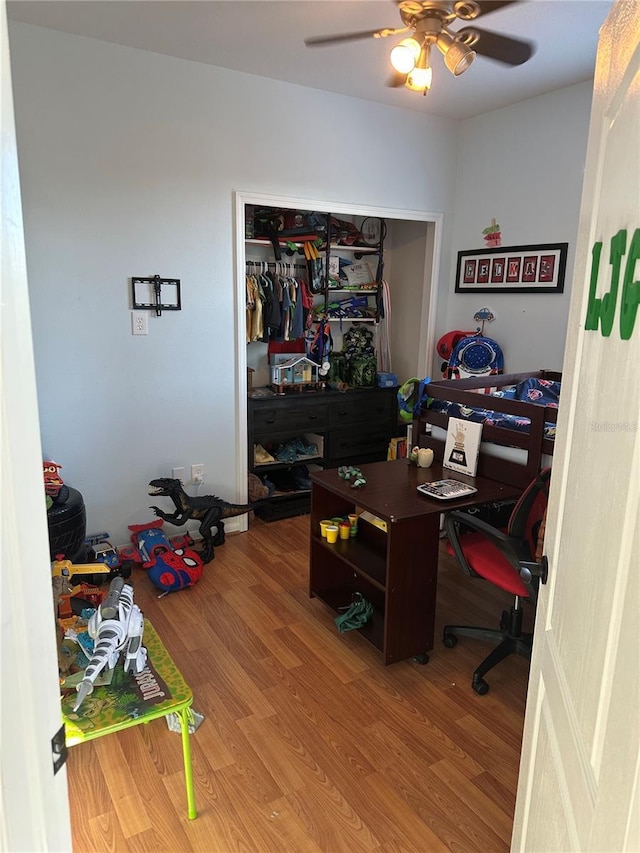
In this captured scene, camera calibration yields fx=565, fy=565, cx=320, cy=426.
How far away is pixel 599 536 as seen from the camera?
0.79 metres

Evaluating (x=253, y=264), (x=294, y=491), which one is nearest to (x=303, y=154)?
(x=253, y=264)

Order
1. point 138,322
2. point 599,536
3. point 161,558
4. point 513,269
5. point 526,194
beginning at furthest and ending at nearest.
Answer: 1. point 513,269
2. point 526,194
3. point 138,322
4. point 161,558
5. point 599,536

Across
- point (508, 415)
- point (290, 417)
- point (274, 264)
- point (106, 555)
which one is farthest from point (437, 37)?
point (106, 555)

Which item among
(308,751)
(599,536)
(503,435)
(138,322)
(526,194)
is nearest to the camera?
(599,536)

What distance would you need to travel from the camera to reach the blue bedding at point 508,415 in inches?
101

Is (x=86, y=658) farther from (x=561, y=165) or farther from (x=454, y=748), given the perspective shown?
(x=561, y=165)

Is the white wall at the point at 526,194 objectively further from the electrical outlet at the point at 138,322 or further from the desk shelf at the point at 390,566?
the electrical outlet at the point at 138,322

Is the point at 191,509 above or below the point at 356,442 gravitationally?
below

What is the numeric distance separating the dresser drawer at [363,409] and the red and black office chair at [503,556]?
1.93m

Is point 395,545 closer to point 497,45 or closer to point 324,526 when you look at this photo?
point 324,526

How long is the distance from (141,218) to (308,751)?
8.99 ft

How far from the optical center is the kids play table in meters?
1.50

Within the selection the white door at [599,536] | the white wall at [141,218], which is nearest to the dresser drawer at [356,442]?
the white wall at [141,218]

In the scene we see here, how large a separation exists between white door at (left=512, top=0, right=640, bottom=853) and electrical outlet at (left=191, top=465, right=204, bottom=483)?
272cm
